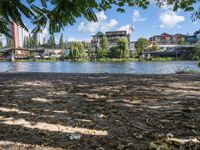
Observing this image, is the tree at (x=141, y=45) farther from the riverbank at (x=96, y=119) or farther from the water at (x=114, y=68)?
the riverbank at (x=96, y=119)

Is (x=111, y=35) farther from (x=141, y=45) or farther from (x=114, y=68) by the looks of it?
(x=114, y=68)

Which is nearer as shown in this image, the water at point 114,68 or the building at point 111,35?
the water at point 114,68

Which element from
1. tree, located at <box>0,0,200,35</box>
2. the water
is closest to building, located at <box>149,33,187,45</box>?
the water

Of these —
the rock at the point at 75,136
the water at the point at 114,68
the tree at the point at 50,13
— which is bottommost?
the water at the point at 114,68

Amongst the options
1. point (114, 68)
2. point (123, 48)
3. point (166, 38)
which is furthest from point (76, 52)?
point (166, 38)

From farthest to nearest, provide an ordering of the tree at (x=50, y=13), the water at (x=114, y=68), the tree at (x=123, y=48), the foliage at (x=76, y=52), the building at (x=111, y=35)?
the building at (x=111, y=35)
the foliage at (x=76, y=52)
the tree at (x=123, y=48)
the water at (x=114, y=68)
the tree at (x=50, y=13)

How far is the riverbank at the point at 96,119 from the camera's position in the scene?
365 centimetres

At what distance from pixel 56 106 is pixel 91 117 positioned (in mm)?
1163

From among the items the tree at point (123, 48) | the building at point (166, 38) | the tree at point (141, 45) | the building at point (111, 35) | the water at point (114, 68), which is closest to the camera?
the water at point (114, 68)

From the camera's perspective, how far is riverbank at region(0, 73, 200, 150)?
365 centimetres

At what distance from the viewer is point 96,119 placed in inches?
182

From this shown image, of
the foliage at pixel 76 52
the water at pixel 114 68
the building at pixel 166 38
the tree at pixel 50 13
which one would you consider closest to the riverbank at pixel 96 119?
the tree at pixel 50 13

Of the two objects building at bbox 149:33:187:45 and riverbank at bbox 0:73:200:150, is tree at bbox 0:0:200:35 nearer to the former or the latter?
riverbank at bbox 0:73:200:150

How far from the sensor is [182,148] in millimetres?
3367
